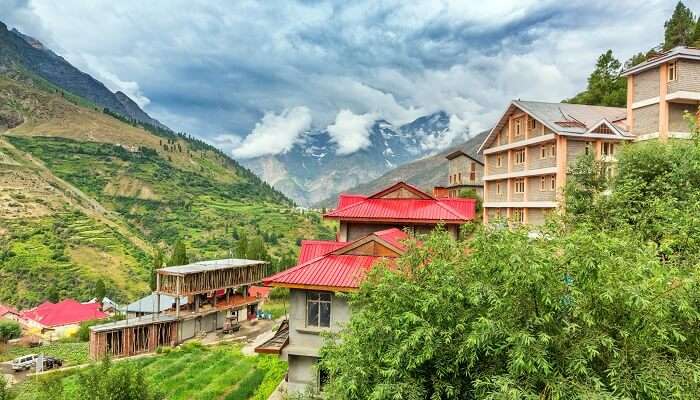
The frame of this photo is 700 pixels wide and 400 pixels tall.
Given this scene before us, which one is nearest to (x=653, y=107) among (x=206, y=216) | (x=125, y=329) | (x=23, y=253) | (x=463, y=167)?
(x=463, y=167)

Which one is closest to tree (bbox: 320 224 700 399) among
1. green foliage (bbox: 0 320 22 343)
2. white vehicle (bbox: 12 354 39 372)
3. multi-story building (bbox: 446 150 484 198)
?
white vehicle (bbox: 12 354 39 372)

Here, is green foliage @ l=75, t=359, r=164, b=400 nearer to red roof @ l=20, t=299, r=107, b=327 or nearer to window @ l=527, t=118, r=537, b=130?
window @ l=527, t=118, r=537, b=130

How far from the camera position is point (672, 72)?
27.1 meters

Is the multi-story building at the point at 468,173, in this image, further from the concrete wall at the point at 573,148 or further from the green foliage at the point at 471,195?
the concrete wall at the point at 573,148

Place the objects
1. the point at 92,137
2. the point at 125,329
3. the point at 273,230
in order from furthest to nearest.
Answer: the point at 92,137 < the point at 273,230 < the point at 125,329

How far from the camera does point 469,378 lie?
8.21m

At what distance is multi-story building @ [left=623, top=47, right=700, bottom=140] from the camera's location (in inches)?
1051

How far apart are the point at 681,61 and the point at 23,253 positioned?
103105 mm

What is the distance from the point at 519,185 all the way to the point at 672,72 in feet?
47.7

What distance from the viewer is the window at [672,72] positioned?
2688cm

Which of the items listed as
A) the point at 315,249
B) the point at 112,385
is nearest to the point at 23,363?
the point at 112,385

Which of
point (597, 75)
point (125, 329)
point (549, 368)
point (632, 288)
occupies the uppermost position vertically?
point (597, 75)

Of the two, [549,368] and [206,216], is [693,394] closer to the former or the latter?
[549,368]

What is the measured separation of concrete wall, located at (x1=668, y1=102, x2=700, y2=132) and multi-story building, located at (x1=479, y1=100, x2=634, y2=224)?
281 cm
